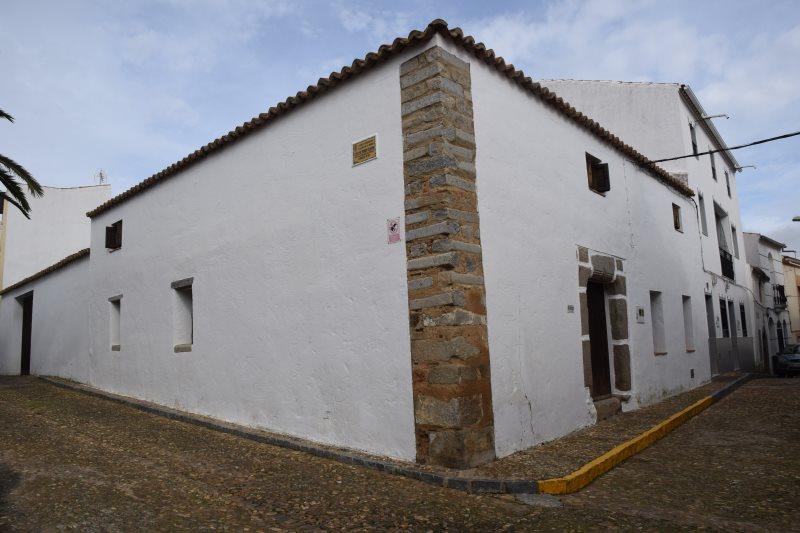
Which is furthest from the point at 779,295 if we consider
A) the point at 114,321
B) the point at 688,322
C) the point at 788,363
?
the point at 114,321

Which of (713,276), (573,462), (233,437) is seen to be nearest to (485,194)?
(573,462)

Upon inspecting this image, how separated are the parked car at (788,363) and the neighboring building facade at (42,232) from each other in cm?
2528

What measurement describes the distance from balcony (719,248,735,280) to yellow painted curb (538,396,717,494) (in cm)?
1064

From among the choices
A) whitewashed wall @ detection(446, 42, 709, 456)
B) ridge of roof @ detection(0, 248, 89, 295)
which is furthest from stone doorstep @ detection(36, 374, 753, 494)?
ridge of roof @ detection(0, 248, 89, 295)

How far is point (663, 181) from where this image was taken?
37.8ft

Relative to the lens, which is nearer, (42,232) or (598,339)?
(598,339)

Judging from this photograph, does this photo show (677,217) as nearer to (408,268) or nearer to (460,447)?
(408,268)

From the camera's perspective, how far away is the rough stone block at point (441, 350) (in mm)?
5250

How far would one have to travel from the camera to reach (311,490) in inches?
188

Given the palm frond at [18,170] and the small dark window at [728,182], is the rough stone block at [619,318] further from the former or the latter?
the small dark window at [728,182]

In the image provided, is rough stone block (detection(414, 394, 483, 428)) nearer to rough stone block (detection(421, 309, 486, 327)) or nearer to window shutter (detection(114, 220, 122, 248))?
rough stone block (detection(421, 309, 486, 327))

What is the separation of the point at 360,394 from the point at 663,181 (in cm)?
856

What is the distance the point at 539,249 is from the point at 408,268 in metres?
1.96

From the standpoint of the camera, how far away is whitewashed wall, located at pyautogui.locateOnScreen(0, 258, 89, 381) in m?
12.8
